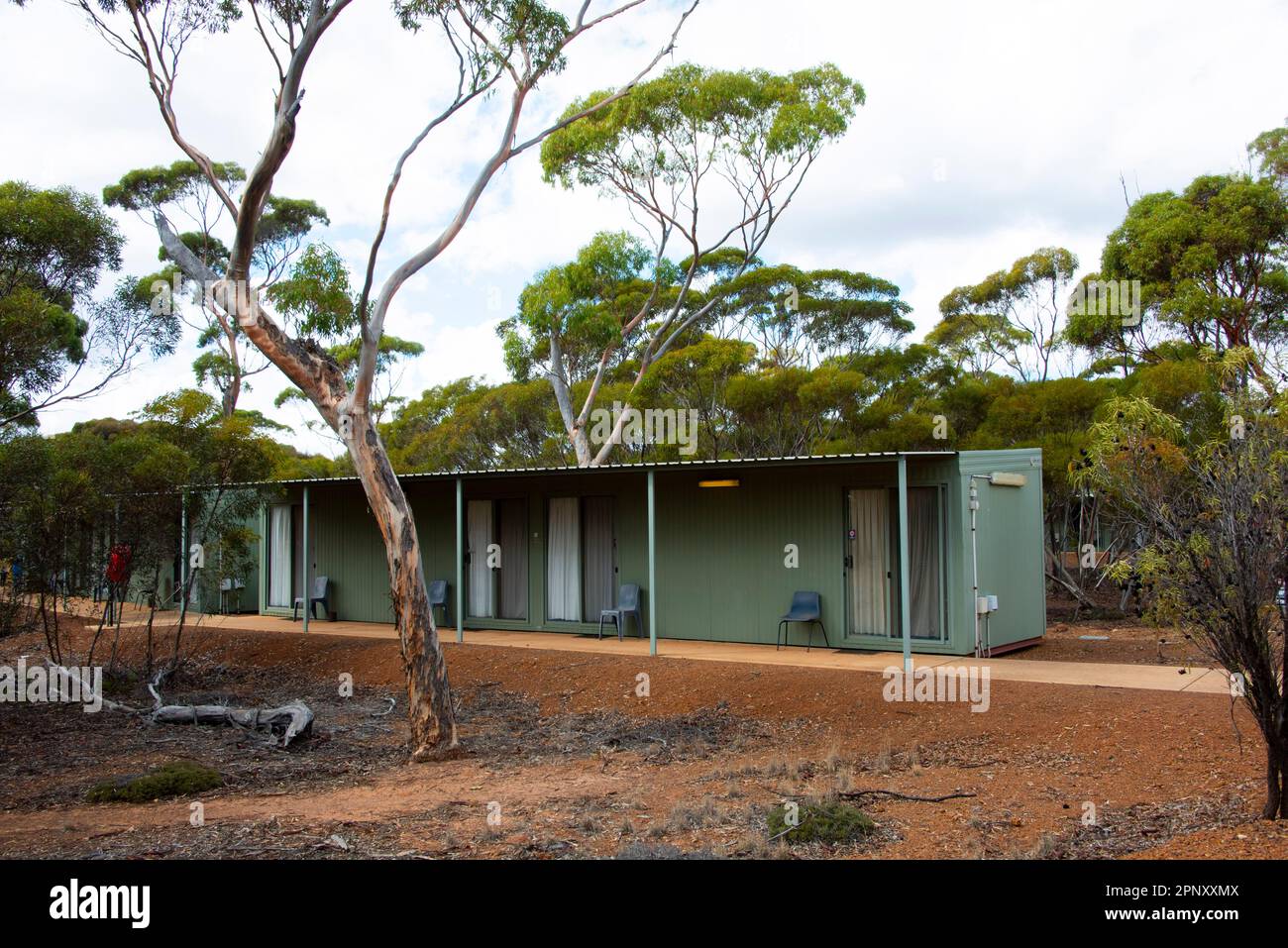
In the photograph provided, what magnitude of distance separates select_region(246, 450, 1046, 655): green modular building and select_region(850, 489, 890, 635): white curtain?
0.02 meters

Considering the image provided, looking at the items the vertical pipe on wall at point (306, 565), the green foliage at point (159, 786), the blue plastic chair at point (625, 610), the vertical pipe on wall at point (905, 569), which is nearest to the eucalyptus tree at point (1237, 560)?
the vertical pipe on wall at point (905, 569)

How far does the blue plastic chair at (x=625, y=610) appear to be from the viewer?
12.9 meters

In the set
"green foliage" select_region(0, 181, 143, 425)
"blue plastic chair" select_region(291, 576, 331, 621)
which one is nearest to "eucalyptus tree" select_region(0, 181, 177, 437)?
"green foliage" select_region(0, 181, 143, 425)

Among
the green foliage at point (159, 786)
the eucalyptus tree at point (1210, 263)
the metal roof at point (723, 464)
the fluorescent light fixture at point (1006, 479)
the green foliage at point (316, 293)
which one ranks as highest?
the eucalyptus tree at point (1210, 263)

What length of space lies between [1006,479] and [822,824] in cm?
656

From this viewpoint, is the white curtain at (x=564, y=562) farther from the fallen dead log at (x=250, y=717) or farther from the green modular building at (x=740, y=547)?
the fallen dead log at (x=250, y=717)

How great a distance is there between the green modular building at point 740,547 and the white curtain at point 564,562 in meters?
0.02

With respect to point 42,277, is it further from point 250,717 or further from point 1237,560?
point 1237,560

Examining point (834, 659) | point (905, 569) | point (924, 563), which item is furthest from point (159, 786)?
point (924, 563)

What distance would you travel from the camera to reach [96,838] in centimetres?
571

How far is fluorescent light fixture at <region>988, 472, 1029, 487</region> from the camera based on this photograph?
10.9 meters

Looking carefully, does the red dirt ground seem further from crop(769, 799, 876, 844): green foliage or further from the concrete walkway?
the concrete walkway
